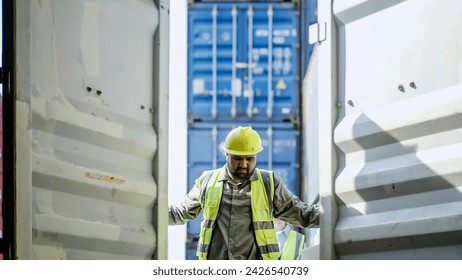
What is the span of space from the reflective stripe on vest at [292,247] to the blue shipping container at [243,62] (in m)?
3.76

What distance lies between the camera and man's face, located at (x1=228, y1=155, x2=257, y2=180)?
200 inches

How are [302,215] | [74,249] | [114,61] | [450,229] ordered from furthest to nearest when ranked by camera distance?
[302,215]
[114,61]
[74,249]
[450,229]

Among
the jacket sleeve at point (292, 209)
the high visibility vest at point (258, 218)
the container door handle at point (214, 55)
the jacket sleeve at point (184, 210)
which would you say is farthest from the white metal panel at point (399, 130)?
the container door handle at point (214, 55)

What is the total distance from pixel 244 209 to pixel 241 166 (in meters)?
0.25

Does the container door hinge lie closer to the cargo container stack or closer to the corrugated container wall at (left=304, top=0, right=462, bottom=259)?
the corrugated container wall at (left=304, top=0, right=462, bottom=259)

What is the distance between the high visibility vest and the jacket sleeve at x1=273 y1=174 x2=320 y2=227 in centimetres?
5

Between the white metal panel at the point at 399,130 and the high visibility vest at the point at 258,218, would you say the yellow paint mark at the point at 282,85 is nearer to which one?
the high visibility vest at the point at 258,218

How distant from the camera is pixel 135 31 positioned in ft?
12.6

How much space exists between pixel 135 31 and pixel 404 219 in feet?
4.78

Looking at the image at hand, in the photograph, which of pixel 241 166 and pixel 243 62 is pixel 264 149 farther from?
pixel 241 166

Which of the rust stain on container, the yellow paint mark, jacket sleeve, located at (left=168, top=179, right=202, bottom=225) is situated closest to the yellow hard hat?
jacket sleeve, located at (left=168, top=179, right=202, bottom=225)

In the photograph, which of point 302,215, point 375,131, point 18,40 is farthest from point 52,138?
point 302,215

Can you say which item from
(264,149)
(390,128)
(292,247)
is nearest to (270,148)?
(264,149)

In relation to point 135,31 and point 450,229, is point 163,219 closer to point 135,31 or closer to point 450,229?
point 135,31
